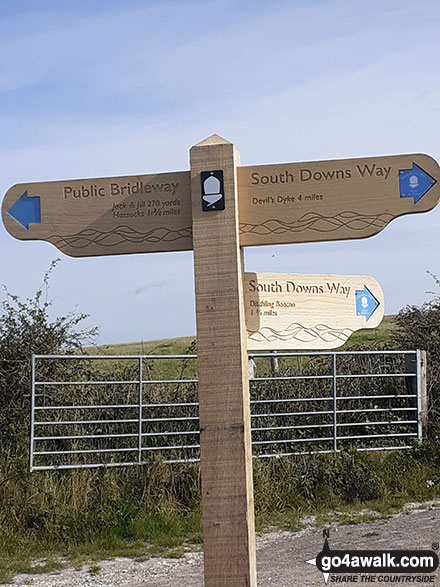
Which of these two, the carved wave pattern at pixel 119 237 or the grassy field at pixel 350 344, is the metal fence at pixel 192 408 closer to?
the grassy field at pixel 350 344

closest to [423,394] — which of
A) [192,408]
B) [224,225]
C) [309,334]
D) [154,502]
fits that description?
[192,408]

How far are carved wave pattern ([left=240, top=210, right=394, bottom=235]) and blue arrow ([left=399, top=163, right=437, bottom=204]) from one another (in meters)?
0.13

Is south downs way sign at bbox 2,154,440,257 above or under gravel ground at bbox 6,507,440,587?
above

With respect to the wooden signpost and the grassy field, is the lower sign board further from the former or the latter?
the wooden signpost

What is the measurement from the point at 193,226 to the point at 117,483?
213 inches

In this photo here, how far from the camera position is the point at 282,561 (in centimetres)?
684

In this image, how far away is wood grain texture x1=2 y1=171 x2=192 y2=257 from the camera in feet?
12.3

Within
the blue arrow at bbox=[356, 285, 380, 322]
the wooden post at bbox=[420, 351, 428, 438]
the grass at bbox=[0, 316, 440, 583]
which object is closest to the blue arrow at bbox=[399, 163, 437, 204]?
the blue arrow at bbox=[356, 285, 380, 322]

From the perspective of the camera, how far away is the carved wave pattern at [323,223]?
3.63 metres

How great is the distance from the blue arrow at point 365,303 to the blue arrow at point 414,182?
14.0ft

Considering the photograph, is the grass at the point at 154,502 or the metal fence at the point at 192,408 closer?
the grass at the point at 154,502

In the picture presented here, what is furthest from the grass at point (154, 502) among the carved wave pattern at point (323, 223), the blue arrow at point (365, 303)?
the carved wave pattern at point (323, 223)

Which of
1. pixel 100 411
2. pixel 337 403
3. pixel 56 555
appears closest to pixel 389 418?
pixel 337 403

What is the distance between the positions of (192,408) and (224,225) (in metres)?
6.08
